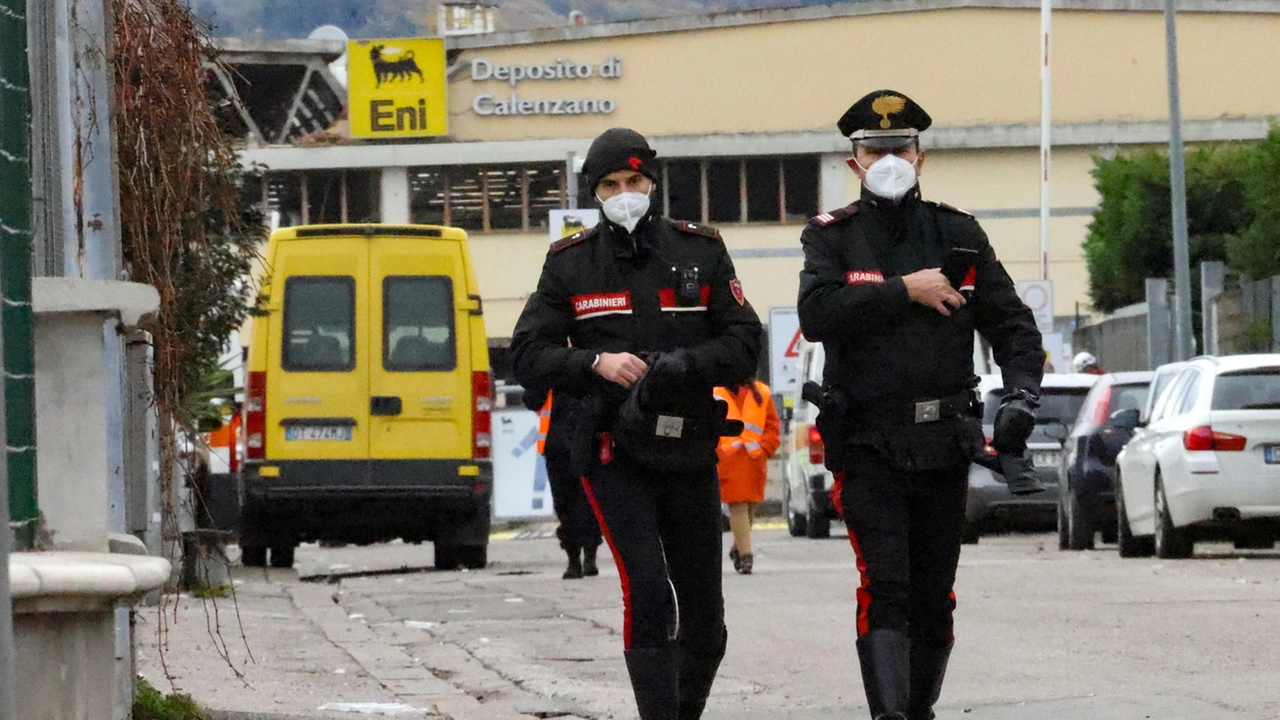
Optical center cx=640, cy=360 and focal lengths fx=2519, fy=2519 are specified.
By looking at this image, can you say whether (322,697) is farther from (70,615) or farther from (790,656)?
(70,615)

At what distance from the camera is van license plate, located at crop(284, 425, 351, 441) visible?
19719mm

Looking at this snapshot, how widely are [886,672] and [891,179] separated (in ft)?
A: 4.26

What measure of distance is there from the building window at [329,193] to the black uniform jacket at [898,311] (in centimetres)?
5052

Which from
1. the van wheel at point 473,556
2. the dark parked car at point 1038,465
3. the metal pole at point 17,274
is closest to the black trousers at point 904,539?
the metal pole at point 17,274

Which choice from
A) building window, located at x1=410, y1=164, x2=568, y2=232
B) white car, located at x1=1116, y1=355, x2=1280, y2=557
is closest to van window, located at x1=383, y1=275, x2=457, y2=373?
white car, located at x1=1116, y1=355, x2=1280, y2=557

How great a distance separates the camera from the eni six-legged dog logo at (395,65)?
184 feet

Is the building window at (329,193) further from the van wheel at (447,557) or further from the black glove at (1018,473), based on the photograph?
the black glove at (1018,473)

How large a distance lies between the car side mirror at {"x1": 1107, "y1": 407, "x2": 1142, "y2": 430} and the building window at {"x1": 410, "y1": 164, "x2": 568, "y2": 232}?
3803 cm

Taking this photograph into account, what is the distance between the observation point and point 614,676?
10242 mm

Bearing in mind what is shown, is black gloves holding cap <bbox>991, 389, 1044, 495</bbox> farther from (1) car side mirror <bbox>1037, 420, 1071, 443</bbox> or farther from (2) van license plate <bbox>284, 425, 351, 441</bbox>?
(1) car side mirror <bbox>1037, 420, 1071, 443</bbox>

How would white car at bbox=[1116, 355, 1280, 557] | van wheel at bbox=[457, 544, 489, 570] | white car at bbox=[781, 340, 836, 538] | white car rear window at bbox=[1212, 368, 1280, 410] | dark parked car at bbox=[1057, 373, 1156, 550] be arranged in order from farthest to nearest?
white car at bbox=[781, 340, 836, 538]
dark parked car at bbox=[1057, 373, 1156, 550]
van wheel at bbox=[457, 544, 489, 570]
white car rear window at bbox=[1212, 368, 1280, 410]
white car at bbox=[1116, 355, 1280, 557]

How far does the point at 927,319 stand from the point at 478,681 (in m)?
4.10

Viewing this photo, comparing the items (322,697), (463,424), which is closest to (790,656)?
(322,697)

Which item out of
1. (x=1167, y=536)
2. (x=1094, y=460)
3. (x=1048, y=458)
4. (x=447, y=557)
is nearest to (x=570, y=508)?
(x=447, y=557)
